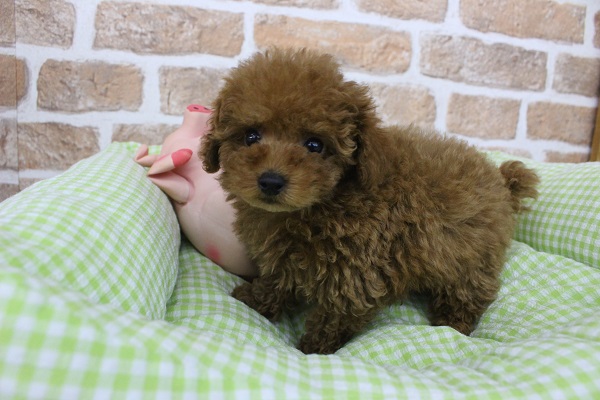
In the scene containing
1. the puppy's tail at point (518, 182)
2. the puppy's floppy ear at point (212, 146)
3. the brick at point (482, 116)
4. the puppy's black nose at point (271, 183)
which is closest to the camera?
the puppy's black nose at point (271, 183)

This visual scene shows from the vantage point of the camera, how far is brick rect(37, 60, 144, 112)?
164 cm

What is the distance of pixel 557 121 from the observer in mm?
2037

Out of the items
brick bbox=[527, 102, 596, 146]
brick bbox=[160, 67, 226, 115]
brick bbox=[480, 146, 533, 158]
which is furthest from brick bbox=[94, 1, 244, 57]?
brick bbox=[527, 102, 596, 146]

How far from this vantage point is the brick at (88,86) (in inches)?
64.7

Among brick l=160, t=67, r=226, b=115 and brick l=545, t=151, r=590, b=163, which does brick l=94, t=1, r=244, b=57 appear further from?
brick l=545, t=151, r=590, b=163

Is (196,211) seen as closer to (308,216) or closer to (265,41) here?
(308,216)

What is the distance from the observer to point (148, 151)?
5.19 feet

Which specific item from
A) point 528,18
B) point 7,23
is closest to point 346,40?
point 528,18

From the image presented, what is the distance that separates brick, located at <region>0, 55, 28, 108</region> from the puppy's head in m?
0.98

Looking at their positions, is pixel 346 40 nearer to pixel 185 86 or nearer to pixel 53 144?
pixel 185 86

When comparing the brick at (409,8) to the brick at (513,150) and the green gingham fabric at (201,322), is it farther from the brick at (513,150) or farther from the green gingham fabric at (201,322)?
the green gingham fabric at (201,322)

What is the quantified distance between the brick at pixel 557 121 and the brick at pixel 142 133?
1455 mm

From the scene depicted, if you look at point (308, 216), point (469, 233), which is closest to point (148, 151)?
point (308, 216)

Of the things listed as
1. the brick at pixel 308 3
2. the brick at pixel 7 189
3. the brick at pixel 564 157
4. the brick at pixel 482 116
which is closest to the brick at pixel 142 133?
the brick at pixel 7 189
